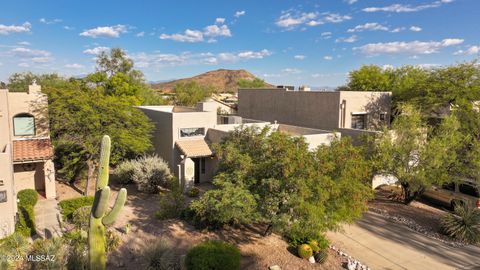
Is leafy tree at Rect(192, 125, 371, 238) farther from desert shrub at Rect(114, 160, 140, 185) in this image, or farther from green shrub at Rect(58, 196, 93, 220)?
desert shrub at Rect(114, 160, 140, 185)

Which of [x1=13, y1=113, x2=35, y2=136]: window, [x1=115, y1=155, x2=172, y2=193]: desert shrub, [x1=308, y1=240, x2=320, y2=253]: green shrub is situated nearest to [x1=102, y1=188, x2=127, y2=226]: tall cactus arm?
[x1=308, y1=240, x2=320, y2=253]: green shrub

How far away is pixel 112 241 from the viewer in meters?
13.3

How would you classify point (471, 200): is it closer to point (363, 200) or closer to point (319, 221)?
point (363, 200)

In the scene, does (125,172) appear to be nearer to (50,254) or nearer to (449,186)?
(50,254)

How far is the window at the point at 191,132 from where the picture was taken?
23467 millimetres

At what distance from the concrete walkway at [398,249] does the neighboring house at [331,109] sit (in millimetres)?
8200

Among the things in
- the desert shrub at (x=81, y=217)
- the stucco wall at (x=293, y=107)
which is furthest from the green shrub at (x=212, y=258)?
the stucco wall at (x=293, y=107)

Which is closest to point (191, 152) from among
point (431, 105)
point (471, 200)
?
point (471, 200)

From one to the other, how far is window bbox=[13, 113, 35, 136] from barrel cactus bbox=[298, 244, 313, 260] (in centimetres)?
1726

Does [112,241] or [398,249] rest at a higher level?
[112,241]

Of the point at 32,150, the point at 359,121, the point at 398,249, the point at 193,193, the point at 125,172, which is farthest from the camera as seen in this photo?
the point at 359,121

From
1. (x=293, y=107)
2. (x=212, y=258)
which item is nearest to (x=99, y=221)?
(x=212, y=258)

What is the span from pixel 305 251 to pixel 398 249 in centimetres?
480

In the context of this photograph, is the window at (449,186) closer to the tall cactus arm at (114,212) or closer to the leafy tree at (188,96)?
the tall cactus arm at (114,212)
